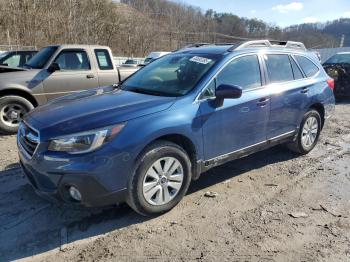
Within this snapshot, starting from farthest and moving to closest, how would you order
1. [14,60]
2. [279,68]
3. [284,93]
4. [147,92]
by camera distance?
1. [14,60]
2. [279,68]
3. [284,93]
4. [147,92]

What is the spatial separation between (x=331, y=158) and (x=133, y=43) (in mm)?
32414

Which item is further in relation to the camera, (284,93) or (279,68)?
(279,68)

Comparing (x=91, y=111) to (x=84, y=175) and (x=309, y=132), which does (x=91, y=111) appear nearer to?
(x=84, y=175)

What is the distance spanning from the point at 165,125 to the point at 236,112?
42.7 inches

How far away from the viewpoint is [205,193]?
4367mm

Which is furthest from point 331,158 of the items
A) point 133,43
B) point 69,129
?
point 133,43

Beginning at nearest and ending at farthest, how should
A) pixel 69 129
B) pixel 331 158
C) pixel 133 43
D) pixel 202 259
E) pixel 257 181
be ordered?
1. pixel 202 259
2. pixel 69 129
3. pixel 257 181
4. pixel 331 158
5. pixel 133 43

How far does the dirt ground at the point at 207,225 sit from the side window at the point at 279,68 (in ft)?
4.53

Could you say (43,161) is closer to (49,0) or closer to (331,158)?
(331,158)

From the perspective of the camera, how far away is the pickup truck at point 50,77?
689 centimetres

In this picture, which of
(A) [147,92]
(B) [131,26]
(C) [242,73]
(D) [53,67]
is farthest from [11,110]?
(B) [131,26]

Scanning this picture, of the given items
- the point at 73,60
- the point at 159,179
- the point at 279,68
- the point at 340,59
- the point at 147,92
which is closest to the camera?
the point at 159,179

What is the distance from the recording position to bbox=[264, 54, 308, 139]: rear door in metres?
4.83

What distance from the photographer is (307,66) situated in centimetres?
566
